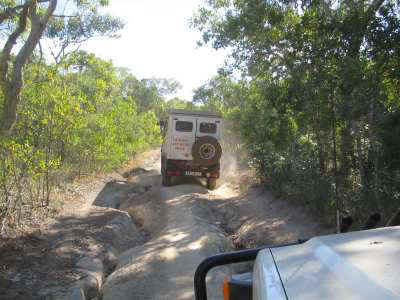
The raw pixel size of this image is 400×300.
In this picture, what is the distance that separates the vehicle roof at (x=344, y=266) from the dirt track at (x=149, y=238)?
14.3ft

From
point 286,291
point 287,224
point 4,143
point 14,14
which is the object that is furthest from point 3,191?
point 286,291

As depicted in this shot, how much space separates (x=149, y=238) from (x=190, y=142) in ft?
22.1

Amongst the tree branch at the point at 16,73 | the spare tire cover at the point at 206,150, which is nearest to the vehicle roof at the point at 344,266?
the tree branch at the point at 16,73

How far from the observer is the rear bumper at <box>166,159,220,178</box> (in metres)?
16.5

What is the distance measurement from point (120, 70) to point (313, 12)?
4923 cm

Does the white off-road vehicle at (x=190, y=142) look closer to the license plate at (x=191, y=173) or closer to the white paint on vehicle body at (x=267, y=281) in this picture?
the license plate at (x=191, y=173)

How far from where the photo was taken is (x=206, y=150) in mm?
16078

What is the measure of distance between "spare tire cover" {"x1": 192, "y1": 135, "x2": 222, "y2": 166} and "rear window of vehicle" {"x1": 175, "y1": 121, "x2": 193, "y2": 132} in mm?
724

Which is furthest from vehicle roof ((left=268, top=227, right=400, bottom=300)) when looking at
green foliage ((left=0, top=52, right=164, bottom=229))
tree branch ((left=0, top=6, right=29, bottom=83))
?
tree branch ((left=0, top=6, right=29, bottom=83))

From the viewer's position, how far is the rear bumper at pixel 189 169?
54.1ft

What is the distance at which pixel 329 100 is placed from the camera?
25.9ft

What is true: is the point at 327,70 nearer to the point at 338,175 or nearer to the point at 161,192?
the point at 338,175

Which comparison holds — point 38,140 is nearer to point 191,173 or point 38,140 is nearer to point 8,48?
point 8,48

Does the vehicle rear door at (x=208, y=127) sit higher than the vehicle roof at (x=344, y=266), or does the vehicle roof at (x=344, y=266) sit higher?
the vehicle rear door at (x=208, y=127)
